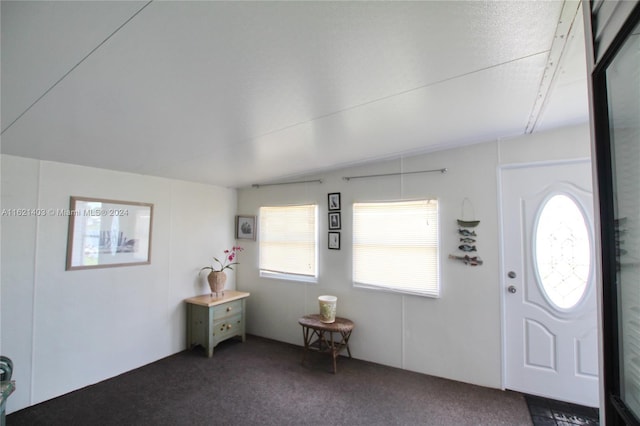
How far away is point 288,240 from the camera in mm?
3891

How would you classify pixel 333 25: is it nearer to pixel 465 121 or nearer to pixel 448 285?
pixel 465 121

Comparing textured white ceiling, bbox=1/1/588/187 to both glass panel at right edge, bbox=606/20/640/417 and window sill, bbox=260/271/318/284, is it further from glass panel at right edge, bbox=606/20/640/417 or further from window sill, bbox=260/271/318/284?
window sill, bbox=260/271/318/284

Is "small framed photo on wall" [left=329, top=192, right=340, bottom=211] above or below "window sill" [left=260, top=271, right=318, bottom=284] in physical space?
above

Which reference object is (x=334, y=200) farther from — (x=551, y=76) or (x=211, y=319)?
(x=551, y=76)

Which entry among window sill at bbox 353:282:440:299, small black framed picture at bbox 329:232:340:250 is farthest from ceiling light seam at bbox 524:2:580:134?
small black framed picture at bbox 329:232:340:250

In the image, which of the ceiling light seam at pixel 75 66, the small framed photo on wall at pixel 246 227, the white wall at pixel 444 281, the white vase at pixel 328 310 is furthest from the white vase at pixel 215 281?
the ceiling light seam at pixel 75 66

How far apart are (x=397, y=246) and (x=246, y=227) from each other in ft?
7.51

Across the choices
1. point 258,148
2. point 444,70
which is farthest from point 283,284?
point 444,70

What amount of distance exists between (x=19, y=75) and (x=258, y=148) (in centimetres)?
150

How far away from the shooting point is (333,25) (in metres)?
1.11

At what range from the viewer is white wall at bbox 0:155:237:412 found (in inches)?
91.0

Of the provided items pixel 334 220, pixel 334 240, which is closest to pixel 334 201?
pixel 334 220

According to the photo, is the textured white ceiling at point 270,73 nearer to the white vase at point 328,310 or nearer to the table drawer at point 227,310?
the white vase at point 328,310

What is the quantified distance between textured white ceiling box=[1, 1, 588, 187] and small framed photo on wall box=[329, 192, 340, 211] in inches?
43.5
